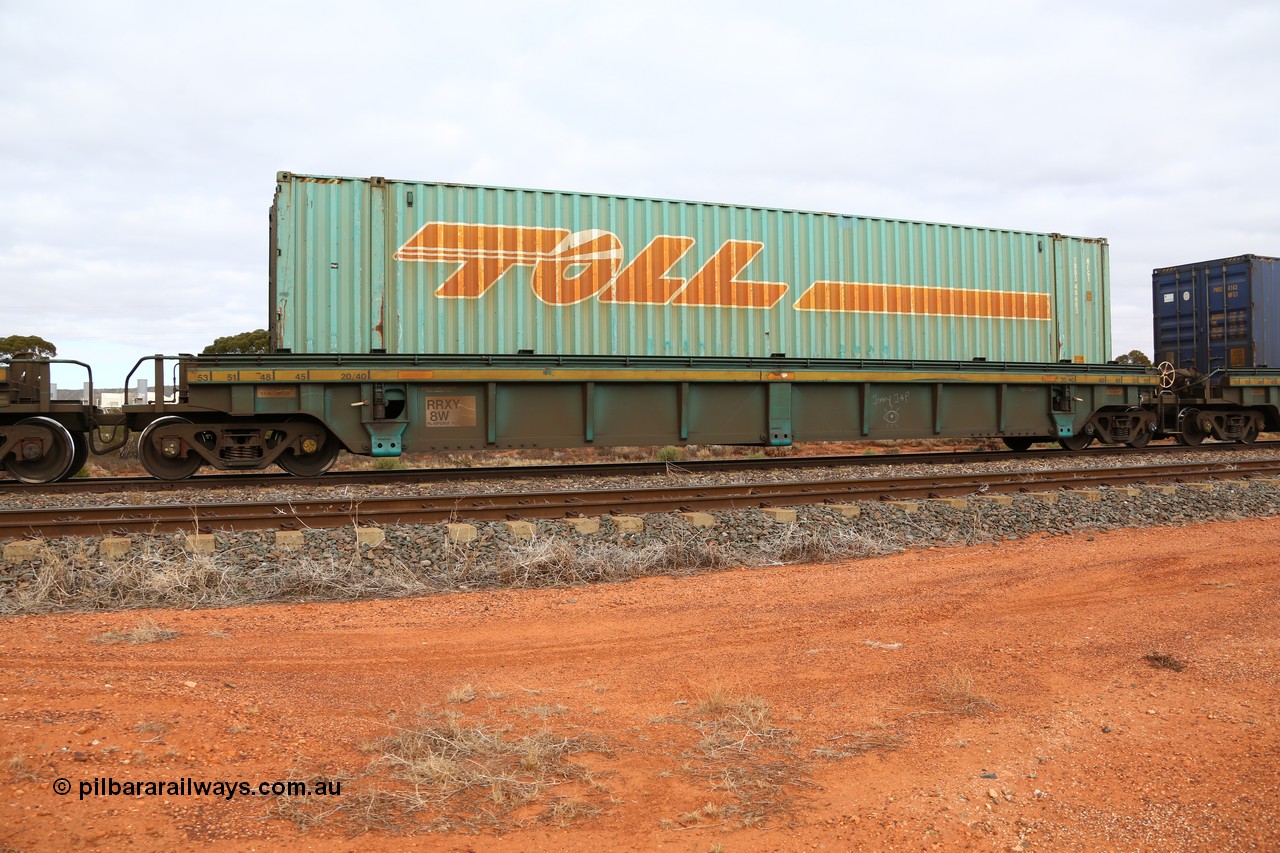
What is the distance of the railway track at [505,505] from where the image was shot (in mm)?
7176

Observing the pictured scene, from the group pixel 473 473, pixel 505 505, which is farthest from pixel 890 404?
pixel 505 505

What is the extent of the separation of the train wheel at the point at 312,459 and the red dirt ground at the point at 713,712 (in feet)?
17.6

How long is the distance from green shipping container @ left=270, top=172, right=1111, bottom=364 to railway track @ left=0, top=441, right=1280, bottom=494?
1727 millimetres

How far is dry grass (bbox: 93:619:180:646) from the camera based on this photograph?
16.2ft

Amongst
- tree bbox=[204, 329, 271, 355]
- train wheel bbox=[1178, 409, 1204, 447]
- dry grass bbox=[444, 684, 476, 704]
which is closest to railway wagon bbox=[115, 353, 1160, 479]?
train wheel bbox=[1178, 409, 1204, 447]

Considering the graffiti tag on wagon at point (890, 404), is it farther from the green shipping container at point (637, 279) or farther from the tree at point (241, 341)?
the tree at point (241, 341)

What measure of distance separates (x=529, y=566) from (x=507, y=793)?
3.62m

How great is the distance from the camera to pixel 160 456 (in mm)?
10312

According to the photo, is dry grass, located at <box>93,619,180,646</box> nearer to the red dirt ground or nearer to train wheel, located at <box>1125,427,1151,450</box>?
the red dirt ground

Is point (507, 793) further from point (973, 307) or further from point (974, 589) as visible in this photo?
point (973, 307)

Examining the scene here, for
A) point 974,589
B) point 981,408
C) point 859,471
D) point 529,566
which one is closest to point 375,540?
point 529,566

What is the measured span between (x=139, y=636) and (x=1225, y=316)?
20.6 meters

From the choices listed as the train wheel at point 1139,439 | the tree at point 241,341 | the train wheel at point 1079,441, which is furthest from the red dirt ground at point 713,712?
the tree at point 241,341

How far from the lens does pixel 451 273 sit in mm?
11469
